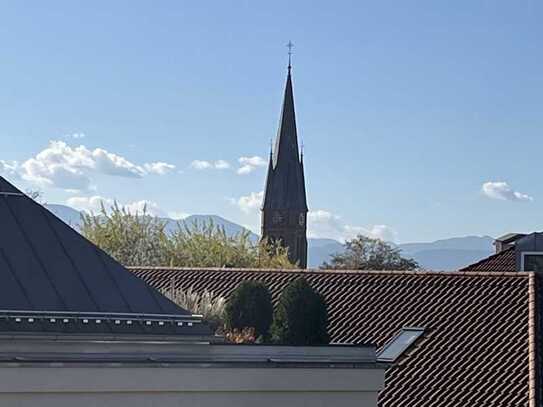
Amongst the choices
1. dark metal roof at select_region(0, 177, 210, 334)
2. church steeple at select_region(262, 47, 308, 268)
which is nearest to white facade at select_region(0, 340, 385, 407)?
dark metal roof at select_region(0, 177, 210, 334)

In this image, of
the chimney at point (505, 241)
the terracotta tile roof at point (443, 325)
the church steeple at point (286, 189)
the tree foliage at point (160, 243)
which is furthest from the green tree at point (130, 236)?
the church steeple at point (286, 189)

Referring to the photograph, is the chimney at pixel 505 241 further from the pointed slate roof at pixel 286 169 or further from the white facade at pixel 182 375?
the pointed slate roof at pixel 286 169

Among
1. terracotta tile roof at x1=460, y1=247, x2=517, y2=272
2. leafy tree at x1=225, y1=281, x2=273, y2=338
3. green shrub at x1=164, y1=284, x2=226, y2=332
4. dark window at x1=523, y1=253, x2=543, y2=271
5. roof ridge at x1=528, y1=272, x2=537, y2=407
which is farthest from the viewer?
terracotta tile roof at x1=460, y1=247, x2=517, y2=272

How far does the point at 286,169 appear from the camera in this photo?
125m

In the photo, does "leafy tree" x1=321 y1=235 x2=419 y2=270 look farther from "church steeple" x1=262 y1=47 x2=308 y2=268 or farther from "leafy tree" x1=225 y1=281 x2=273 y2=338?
"leafy tree" x1=225 y1=281 x2=273 y2=338

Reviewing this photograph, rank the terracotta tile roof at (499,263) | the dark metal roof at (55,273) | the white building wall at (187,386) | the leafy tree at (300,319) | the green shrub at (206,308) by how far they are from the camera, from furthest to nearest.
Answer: the terracotta tile roof at (499,263), the green shrub at (206,308), the leafy tree at (300,319), the dark metal roof at (55,273), the white building wall at (187,386)

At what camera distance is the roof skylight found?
83.5ft

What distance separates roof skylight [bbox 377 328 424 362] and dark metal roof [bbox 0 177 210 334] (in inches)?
358

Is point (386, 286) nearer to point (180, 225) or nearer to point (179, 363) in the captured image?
point (179, 363)

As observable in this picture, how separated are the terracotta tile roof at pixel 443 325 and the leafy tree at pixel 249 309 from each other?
4.73 meters

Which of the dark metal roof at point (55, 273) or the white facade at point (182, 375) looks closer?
the white facade at point (182, 375)

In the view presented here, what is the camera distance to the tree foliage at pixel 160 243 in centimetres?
6234

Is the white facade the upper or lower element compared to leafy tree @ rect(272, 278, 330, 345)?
lower

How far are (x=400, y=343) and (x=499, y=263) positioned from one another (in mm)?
15263
